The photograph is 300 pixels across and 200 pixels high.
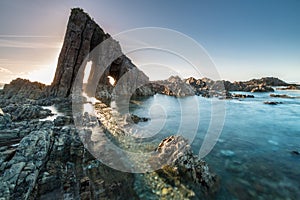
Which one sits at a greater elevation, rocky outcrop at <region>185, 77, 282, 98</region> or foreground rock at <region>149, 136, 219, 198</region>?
rocky outcrop at <region>185, 77, 282, 98</region>

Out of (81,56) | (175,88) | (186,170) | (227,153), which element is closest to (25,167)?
(186,170)

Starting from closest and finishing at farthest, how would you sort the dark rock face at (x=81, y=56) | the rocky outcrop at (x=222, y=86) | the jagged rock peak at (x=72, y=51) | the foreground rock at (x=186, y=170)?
1. the foreground rock at (x=186, y=170)
2. the jagged rock peak at (x=72, y=51)
3. the dark rock face at (x=81, y=56)
4. the rocky outcrop at (x=222, y=86)

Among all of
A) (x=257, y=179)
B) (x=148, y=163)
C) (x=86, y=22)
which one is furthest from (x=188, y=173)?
(x=86, y=22)

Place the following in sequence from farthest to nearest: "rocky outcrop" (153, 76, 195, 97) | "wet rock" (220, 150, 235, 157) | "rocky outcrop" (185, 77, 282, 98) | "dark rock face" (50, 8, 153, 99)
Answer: "rocky outcrop" (185, 77, 282, 98)
"rocky outcrop" (153, 76, 195, 97)
"dark rock face" (50, 8, 153, 99)
"wet rock" (220, 150, 235, 157)

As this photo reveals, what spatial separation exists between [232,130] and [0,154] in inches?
726

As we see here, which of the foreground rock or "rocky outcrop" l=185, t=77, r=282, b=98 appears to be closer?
the foreground rock

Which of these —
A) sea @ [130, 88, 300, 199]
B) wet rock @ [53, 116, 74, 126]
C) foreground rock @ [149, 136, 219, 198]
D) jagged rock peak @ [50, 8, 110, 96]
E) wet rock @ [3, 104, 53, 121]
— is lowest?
sea @ [130, 88, 300, 199]

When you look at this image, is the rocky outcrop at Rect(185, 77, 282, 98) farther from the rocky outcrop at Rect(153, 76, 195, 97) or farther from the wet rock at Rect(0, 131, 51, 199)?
the wet rock at Rect(0, 131, 51, 199)

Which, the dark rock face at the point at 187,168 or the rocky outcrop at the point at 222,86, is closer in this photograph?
the dark rock face at the point at 187,168

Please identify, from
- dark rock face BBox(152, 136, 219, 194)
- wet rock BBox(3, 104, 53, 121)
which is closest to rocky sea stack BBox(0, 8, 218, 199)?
dark rock face BBox(152, 136, 219, 194)

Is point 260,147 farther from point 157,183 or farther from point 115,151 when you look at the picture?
point 115,151

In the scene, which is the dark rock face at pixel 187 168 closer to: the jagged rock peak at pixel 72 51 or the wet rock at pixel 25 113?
the wet rock at pixel 25 113

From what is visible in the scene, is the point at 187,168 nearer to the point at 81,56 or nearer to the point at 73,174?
the point at 73,174

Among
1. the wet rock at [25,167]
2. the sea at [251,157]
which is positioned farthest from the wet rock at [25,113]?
the sea at [251,157]
